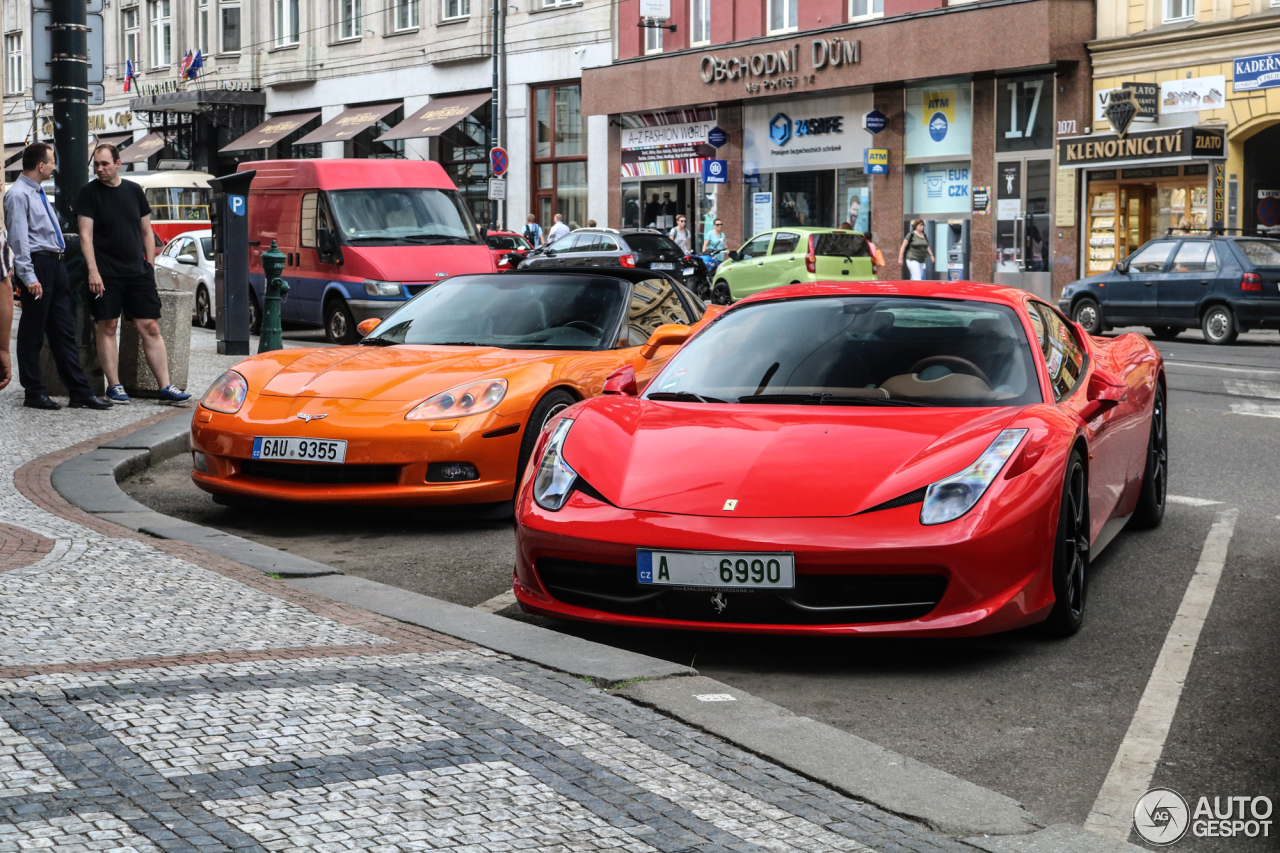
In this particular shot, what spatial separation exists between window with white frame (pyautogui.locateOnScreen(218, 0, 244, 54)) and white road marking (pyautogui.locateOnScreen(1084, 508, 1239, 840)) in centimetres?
4994

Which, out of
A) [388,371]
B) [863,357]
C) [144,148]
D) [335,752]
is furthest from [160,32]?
[335,752]

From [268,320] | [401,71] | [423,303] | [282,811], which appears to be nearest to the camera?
[282,811]

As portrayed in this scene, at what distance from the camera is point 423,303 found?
899 cm

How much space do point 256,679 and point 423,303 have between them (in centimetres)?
497

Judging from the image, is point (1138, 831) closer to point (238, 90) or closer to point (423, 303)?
point (423, 303)

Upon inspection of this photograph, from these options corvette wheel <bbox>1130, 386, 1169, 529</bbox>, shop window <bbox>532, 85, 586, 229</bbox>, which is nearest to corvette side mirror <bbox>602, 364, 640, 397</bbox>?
corvette wheel <bbox>1130, 386, 1169, 529</bbox>

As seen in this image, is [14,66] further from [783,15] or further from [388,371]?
[388,371]

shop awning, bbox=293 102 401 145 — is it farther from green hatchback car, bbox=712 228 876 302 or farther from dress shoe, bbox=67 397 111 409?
Answer: dress shoe, bbox=67 397 111 409

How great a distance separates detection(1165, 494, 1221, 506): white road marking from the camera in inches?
314

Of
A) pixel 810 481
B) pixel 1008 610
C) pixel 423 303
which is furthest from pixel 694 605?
pixel 423 303

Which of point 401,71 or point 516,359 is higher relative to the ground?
point 401,71

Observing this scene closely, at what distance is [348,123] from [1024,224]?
23618 millimetres

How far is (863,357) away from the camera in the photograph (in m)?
5.89

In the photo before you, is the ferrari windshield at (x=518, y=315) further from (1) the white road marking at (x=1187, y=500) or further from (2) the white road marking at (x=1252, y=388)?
(2) the white road marking at (x=1252, y=388)
